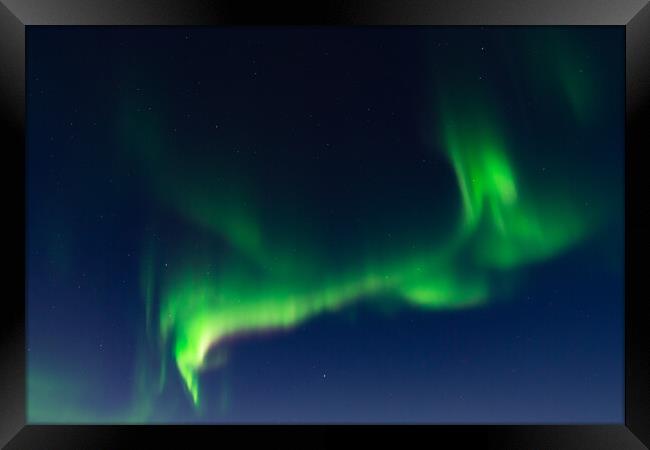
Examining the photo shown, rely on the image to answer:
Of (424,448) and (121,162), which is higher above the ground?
(121,162)

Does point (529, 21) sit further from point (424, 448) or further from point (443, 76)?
point (424, 448)

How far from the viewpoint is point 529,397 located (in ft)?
4.10

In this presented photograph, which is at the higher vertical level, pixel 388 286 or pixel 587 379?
pixel 388 286

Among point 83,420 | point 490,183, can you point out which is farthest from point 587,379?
point 83,420

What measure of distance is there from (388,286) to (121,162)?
71cm

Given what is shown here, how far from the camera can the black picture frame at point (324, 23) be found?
1122 mm

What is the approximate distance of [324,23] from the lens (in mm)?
1164

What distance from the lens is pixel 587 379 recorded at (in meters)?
1.25

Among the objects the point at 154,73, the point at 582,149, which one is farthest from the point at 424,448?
the point at 154,73

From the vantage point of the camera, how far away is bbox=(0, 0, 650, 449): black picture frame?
1.12 m

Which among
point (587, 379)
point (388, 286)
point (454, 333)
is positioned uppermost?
point (388, 286)

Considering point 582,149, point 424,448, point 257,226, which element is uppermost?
point 582,149

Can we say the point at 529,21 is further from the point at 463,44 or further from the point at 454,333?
the point at 454,333

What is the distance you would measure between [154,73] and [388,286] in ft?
2.50
